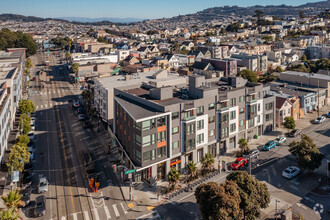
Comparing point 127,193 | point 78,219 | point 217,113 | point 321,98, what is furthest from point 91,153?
point 321,98

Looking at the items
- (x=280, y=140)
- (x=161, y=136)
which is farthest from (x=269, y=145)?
(x=161, y=136)

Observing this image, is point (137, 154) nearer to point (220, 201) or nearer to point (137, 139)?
point (137, 139)

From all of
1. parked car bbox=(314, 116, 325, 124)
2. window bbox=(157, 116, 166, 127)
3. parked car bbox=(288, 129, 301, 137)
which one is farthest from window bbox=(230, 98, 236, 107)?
parked car bbox=(314, 116, 325, 124)

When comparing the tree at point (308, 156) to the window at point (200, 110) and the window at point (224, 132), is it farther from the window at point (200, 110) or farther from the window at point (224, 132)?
the window at point (200, 110)

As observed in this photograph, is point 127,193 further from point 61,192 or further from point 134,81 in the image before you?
point 134,81

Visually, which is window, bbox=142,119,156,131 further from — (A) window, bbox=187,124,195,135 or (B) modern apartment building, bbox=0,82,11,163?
(B) modern apartment building, bbox=0,82,11,163

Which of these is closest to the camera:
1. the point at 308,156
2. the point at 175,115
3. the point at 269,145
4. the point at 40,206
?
the point at 40,206

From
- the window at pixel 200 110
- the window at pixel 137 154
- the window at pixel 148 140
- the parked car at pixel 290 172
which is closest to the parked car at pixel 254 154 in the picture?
the parked car at pixel 290 172
